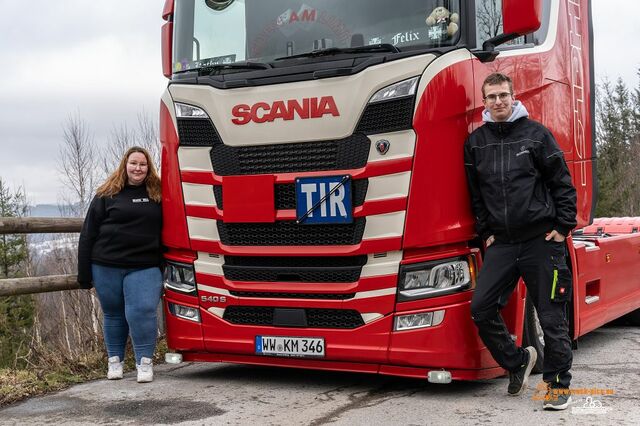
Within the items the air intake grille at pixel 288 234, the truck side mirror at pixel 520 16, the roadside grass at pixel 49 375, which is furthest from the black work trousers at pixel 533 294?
the roadside grass at pixel 49 375

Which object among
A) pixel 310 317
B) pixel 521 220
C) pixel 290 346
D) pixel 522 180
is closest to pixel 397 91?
pixel 522 180

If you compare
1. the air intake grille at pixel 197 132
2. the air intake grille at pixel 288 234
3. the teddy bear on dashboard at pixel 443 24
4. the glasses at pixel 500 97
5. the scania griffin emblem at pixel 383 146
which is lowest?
the air intake grille at pixel 288 234

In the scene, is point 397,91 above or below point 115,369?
above

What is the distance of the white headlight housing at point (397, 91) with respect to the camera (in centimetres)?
513

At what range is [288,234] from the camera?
5.55m

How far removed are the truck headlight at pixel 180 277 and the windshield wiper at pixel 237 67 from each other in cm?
147

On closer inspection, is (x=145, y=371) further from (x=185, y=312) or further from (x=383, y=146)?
(x=383, y=146)

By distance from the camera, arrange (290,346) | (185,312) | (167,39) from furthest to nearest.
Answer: (167,39) < (185,312) < (290,346)

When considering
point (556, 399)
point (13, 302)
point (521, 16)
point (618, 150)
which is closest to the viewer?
point (556, 399)

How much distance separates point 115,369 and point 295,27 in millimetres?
3002

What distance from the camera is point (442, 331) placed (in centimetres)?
520

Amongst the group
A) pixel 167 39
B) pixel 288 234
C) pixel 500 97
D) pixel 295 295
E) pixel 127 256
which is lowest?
pixel 295 295

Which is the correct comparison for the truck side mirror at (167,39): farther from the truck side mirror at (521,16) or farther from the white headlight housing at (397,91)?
the truck side mirror at (521,16)

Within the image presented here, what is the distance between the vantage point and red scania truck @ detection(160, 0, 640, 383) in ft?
17.0
